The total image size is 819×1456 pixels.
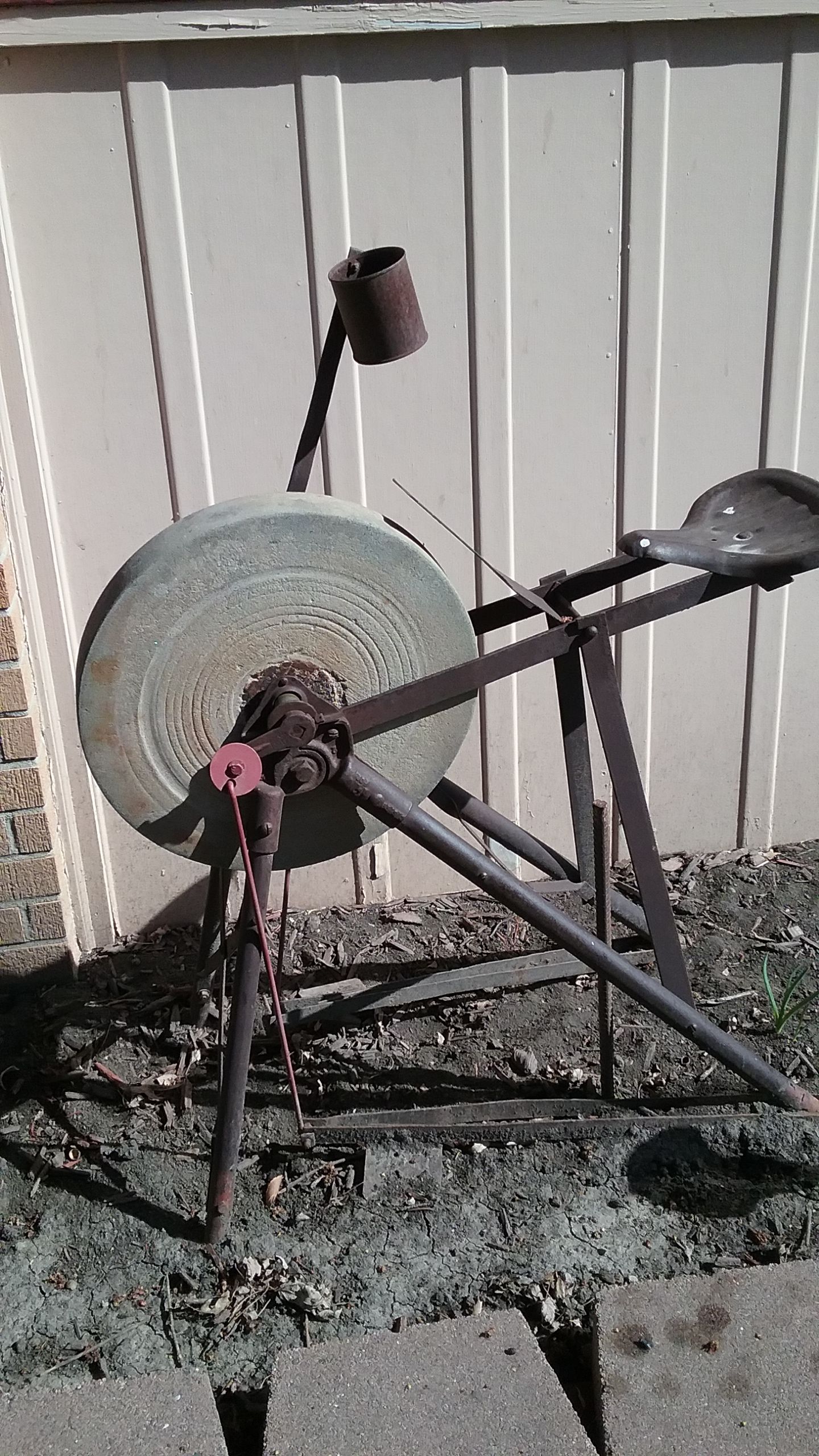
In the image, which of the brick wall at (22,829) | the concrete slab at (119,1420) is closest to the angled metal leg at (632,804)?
the concrete slab at (119,1420)

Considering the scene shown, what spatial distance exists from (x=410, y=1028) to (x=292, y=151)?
182cm

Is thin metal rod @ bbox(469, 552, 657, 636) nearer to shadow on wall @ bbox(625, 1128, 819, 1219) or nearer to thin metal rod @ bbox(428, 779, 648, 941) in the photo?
thin metal rod @ bbox(428, 779, 648, 941)

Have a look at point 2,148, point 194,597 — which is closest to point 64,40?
point 2,148

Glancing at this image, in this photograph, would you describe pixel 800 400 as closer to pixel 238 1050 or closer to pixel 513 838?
pixel 513 838

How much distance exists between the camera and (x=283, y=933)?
90.9 inches

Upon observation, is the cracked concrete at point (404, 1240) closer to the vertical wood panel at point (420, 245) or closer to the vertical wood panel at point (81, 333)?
the vertical wood panel at point (81, 333)

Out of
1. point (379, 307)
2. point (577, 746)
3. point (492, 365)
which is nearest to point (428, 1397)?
point (577, 746)

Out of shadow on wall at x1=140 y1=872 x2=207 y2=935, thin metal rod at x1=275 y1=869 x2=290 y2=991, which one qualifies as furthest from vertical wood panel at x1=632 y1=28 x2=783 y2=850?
shadow on wall at x1=140 y1=872 x2=207 y2=935

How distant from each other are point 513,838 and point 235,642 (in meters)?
0.76

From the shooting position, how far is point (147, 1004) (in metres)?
2.59

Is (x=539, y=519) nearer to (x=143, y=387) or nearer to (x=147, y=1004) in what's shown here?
(x=143, y=387)

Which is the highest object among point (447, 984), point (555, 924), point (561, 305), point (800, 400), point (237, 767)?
point (561, 305)

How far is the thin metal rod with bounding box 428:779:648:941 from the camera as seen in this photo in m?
2.21

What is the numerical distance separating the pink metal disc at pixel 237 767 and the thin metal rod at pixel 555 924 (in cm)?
15
